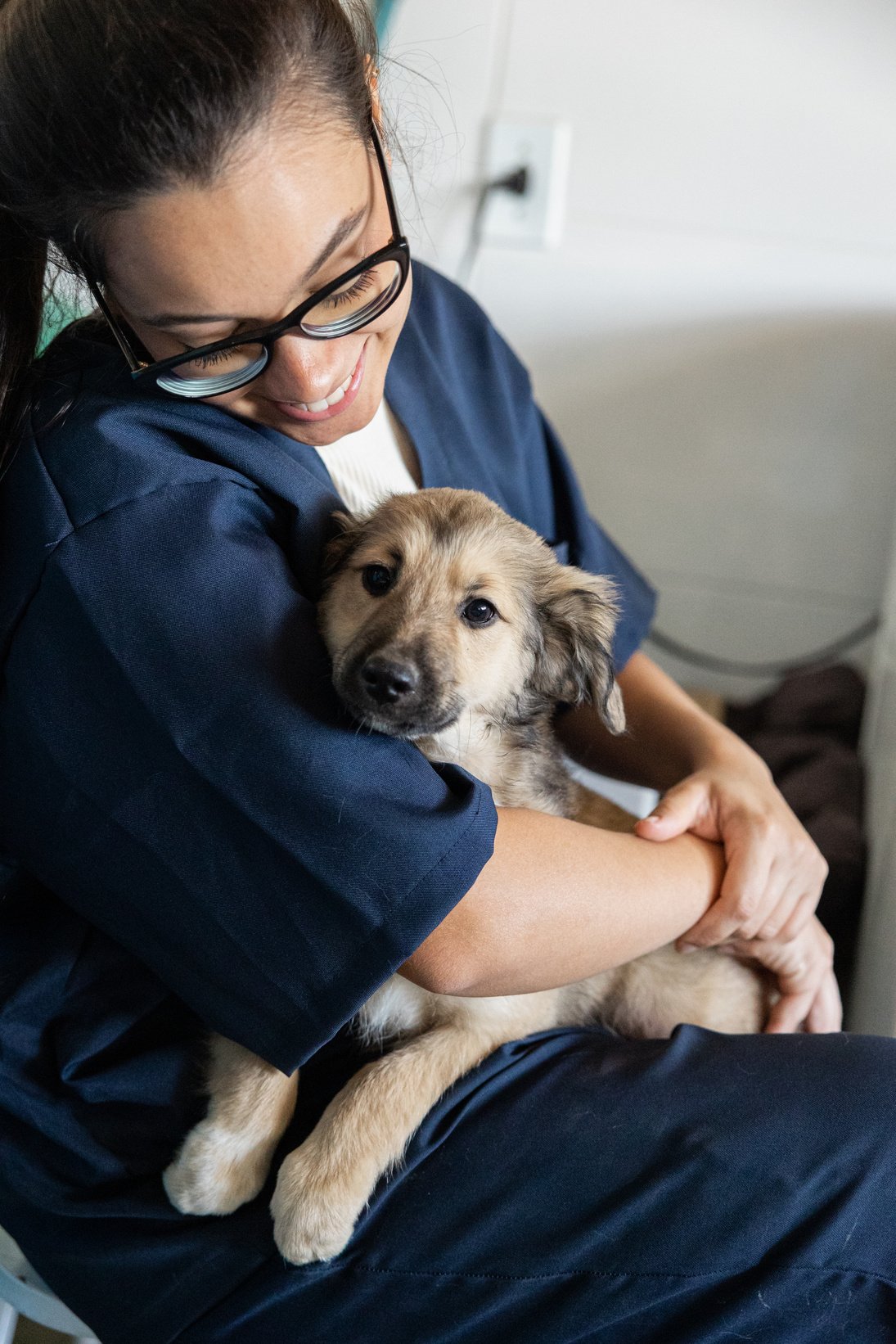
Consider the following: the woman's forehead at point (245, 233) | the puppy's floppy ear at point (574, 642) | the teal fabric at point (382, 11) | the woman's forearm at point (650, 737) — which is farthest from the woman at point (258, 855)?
the teal fabric at point (382, 11)

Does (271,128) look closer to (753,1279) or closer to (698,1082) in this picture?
(698,1082)

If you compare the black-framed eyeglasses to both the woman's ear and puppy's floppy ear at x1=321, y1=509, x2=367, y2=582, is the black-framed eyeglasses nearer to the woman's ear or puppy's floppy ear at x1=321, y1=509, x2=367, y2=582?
the woman's ear

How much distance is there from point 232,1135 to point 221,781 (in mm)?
390

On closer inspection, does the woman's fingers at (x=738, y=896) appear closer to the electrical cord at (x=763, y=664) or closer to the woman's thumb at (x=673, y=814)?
the woman's thumb at (x=673, y=814)

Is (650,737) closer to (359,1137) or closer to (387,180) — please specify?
(359,1137)

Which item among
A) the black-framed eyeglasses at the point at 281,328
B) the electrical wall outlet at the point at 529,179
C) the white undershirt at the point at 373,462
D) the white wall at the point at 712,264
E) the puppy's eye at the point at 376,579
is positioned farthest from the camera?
the electrical wall outlet at the point at 529,179

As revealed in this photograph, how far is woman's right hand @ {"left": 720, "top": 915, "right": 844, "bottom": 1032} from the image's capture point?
4.21 ft

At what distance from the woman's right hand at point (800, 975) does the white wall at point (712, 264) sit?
1173mm

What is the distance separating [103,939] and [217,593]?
390 mm

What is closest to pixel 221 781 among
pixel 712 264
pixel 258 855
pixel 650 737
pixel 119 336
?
pixel 258 855

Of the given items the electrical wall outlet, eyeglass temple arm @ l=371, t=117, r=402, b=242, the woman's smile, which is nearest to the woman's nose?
the woman's smile

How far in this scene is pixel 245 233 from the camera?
32.4 inches

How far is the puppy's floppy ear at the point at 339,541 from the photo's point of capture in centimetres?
108

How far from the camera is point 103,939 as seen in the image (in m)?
1.02
